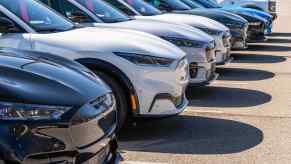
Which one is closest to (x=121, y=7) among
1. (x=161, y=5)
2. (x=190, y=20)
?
(x=190, y=20)

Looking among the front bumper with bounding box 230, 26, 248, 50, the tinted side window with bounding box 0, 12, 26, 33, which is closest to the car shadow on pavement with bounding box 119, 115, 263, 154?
the tinted side window with bounding box 0, 12, 26, 33

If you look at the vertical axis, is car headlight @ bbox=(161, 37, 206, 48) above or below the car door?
below

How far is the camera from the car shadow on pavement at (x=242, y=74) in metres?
11.0

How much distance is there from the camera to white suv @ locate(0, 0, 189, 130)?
5852 millimetres

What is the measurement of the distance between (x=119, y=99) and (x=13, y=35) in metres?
1.23

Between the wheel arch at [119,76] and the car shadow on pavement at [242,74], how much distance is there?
205 inches

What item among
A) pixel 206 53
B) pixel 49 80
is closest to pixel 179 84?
pixel 206 53

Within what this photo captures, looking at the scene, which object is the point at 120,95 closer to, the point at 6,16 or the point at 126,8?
the point at 6,16

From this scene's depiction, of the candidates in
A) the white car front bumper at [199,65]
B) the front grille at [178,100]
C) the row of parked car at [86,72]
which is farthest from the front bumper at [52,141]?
the white car front bumper at [199,65]

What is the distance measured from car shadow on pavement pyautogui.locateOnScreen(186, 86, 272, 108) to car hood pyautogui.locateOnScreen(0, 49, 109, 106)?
4.35m

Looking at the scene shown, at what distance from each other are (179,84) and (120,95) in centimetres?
67

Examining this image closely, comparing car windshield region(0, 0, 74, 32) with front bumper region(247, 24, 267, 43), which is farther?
front bumper region(247, 24, 267, 43)

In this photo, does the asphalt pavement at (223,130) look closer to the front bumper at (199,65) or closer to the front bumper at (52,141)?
the front bumper at (199,65)

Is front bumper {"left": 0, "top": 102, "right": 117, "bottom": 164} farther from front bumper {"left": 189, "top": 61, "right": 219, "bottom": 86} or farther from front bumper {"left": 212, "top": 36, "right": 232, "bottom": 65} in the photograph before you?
front bumper {"left": 212, "top": 36, "right": 232, "bottom": 65}
